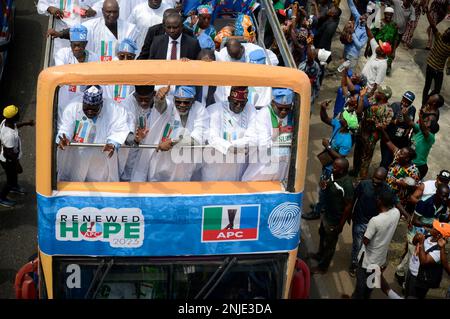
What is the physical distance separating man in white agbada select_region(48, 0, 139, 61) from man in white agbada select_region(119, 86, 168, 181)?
1.64 meters

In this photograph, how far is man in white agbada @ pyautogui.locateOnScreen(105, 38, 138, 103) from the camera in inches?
261

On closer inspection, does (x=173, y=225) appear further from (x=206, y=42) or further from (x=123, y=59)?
(x=206, y=42)

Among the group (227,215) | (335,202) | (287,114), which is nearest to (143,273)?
(227,215)

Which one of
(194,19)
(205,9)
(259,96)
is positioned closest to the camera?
(259,96)

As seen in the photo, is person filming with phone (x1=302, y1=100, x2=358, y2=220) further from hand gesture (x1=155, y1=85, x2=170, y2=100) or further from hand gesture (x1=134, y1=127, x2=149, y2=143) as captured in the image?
hand gesture (x1=134, y1=127, x2=149, y2=143)

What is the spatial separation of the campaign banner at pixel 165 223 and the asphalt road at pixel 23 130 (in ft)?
8.95

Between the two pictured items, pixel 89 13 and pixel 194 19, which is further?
pixel 194 19

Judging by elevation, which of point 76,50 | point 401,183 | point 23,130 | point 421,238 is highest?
point 76,50

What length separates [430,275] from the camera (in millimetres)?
6973

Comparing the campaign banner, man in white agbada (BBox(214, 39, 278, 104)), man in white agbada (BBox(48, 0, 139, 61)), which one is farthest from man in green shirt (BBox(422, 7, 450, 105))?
the campaign banner

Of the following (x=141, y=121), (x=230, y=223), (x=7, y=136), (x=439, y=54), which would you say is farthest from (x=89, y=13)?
(x=439, y=54)

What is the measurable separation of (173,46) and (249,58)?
79 centimetres

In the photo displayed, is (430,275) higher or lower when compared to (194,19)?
lower

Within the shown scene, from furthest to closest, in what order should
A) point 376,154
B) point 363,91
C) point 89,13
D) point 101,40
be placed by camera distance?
point 376,154
point 363,91
point 89,13
point 101,40
